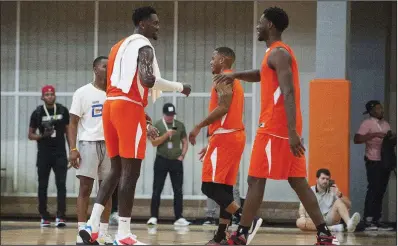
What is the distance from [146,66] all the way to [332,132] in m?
6.42

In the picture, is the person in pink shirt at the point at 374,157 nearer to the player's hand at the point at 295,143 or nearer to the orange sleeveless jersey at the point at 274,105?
the orange sleeveless jersey at the point at 274,105

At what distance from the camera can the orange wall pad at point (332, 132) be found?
541 inches

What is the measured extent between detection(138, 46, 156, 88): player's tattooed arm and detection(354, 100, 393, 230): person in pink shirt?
735cm

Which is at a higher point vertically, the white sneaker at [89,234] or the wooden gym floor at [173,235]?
the white sneaker at [89,234]

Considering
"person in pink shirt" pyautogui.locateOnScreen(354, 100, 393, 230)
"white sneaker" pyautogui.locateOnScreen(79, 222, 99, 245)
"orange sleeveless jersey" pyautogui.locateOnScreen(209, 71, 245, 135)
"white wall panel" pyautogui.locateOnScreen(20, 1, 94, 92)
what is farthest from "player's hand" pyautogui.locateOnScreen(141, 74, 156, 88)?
"white wall panel" pyautogui.locateOnScreen(20, 1, 94, 92)

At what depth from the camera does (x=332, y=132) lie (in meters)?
13.8

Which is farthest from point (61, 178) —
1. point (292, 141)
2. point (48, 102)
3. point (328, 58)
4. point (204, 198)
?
point (292, 141)

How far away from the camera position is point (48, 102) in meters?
14.1

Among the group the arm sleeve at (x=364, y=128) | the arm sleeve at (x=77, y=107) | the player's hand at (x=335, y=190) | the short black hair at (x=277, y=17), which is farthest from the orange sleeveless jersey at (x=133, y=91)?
the arm sleeve at (x=364, y=128)

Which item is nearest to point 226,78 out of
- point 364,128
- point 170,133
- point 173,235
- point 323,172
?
point 173,235

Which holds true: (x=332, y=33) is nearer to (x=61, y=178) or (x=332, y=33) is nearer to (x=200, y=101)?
(x=200, y=101)

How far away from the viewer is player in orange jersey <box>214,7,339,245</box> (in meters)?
8.04

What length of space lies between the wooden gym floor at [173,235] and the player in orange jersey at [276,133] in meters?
2.38

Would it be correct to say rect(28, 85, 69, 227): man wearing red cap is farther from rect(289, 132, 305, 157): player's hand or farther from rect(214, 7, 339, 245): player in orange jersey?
rect(289, 132, 305, 157): player's hand
